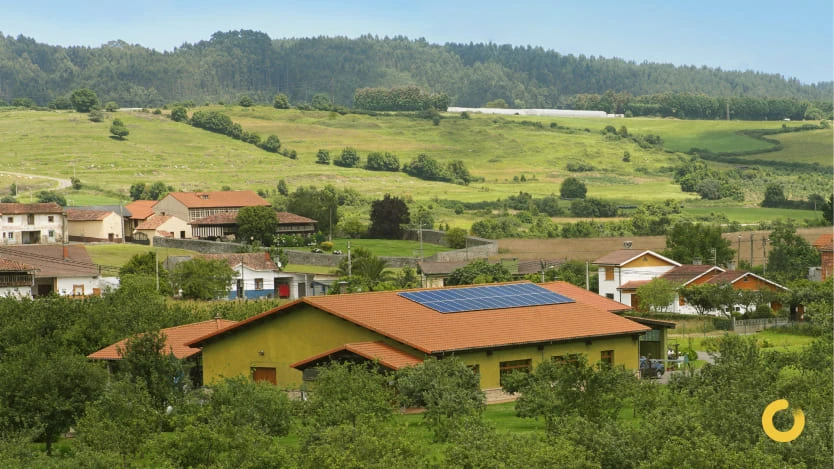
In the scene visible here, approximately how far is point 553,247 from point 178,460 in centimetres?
6872

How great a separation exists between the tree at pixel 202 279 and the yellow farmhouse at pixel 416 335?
90.7ft

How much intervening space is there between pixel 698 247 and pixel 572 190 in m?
59.0

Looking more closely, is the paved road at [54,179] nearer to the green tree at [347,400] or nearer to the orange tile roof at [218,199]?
the orange tile roof at [218,199]

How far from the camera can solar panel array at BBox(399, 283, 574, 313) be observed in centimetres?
4044

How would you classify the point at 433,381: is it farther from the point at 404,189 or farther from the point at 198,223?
the point at 404,189

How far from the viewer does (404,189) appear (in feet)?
475

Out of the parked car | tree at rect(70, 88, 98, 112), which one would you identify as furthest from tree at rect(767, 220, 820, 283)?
tree at rect(70, 88, 98, 112)

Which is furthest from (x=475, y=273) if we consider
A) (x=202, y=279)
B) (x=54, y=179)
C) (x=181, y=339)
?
(x=54, y=179)

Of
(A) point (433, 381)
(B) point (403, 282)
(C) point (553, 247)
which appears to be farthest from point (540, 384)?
(C) point (553, 247)

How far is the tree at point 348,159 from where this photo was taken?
163500 millimetres

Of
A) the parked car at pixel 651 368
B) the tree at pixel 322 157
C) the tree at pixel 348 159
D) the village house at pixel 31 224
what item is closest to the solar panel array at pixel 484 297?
the parked car at pixel 651 368

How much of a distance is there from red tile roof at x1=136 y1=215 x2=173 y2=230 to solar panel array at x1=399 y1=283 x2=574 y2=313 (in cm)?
6275

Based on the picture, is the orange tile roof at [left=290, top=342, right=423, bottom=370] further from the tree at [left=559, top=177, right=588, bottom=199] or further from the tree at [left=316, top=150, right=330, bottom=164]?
the tree at [left=316, top=150, right=330, bottom=164]

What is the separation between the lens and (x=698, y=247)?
3228 inches
